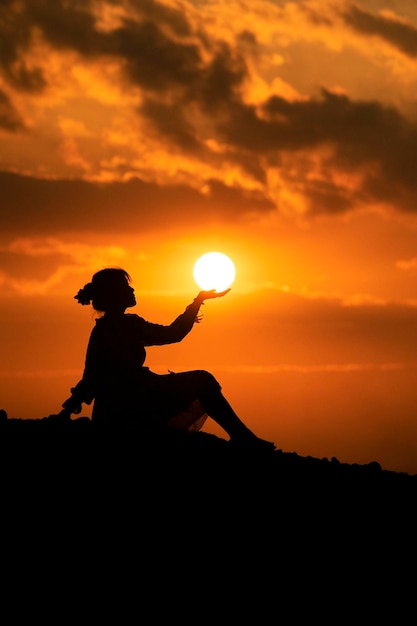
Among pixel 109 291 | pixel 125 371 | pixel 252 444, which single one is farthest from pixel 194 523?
pixel 109 291

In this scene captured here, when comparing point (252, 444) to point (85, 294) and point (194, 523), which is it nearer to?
point (194, 523)

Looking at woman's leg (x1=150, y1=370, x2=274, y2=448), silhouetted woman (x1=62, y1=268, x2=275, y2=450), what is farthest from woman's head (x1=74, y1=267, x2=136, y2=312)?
woman's leg (x1=150, y1=370, x2=274, y2=448)

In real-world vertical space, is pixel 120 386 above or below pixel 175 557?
above

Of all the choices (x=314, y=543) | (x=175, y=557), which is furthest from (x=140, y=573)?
(x=314, y=543)

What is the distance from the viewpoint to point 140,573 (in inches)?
484

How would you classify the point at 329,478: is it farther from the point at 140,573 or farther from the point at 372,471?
the point at 140,573

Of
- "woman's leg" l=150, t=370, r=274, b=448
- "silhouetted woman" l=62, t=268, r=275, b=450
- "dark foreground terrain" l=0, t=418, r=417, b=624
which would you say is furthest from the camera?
"silhouetted woman" l=62, t=268, r=275, b=450

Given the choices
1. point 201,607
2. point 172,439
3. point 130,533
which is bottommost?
point 201,607

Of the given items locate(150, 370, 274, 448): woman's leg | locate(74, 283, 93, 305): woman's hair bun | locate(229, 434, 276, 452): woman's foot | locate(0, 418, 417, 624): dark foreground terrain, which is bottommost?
locate(0, 418, 417, 624): dark foreground terrain

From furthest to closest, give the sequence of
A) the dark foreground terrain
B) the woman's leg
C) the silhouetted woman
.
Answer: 1. the silhouetted woman
2. the woman's leg
3. the dark foreground terrain

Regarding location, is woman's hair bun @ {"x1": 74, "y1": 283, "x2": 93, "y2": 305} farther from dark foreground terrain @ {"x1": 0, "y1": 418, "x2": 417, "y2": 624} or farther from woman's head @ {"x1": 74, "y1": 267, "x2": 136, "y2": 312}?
dark foreground terrain @ {"x1": 0, "y1": 418, "x2": 417, "y2": 624}

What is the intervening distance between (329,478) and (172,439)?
2353 millimetres

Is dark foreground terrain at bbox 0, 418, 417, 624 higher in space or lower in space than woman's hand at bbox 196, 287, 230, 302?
lower

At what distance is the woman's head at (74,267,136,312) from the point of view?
15.1 metres
